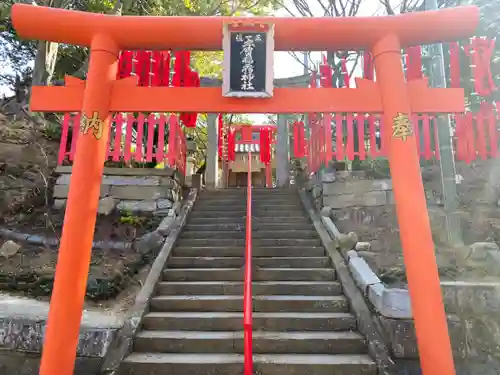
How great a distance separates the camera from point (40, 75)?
35.1 feet

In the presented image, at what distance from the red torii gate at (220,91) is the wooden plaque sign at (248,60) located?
4.1 inches

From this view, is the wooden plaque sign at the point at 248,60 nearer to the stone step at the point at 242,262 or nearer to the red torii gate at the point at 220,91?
the red torii gate at the point at 220,91

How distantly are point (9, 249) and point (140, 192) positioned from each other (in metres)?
2.68

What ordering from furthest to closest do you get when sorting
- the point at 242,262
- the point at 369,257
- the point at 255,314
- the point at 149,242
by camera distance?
1. the point at 149,242
2. the point at 242,262
3. the point at 369,257
4. the point at 255,314

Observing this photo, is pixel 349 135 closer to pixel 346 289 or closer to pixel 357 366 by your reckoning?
pixel 346 289

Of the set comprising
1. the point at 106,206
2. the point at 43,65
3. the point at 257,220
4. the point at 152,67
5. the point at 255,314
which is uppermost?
the point at 43,65

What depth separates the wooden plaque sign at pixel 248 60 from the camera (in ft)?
12.9

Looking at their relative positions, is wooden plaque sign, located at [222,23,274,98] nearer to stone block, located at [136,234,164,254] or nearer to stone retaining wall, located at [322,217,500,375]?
stone retaining wall, located at [322,217,500,375]

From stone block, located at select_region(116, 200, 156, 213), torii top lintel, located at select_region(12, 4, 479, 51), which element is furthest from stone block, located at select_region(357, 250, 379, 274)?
stone block, located at select_region(116, 200, 156, 213)

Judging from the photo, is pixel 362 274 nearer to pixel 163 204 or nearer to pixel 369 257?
pixel 369 257

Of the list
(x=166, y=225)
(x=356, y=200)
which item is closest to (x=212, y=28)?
(x=166, y=225)

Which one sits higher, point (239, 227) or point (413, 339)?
point (239, 227)

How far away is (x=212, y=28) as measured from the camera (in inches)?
161

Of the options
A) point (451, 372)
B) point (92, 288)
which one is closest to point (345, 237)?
point (451, 372)
